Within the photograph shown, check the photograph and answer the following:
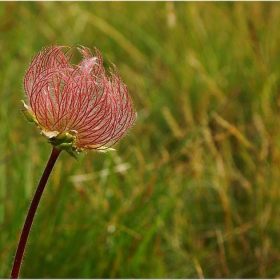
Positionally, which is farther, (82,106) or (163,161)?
(163,161)

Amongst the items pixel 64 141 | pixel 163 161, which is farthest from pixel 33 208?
pixel 163 161

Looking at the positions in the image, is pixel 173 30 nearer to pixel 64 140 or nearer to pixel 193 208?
pixel 193 208

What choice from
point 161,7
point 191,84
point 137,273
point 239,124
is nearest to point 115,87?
point 137,273

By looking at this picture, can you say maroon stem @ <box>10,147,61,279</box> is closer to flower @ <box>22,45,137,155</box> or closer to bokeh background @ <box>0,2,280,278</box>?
flower @ <box>22,45,137,155</box>

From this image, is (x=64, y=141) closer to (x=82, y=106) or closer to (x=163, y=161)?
(x=82, y=106)

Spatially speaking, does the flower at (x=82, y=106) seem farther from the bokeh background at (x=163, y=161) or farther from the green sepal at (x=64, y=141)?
the bokeh background at (x=163, y=161)

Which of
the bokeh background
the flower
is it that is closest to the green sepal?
the flower

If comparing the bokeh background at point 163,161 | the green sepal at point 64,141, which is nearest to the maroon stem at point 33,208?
the green sepal at point 64,141
